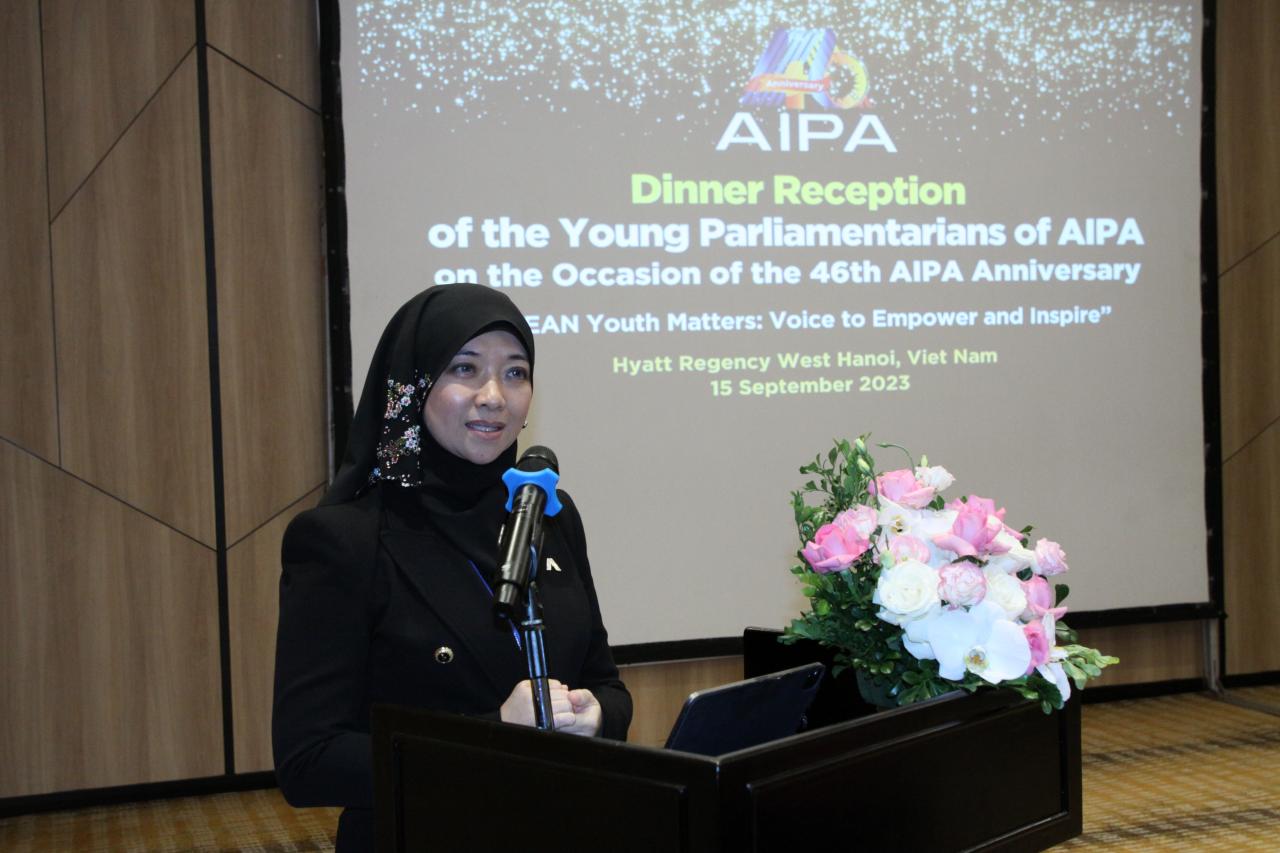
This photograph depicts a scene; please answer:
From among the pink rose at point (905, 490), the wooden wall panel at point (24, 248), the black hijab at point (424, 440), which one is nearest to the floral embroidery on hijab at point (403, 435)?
the black hijab at point (424, 440)

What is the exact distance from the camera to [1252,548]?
5.74 metres

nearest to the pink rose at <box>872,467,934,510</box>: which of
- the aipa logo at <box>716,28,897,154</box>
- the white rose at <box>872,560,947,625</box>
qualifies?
the white rose at <box>872,560,947,625</box>

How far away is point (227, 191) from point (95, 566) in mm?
1362

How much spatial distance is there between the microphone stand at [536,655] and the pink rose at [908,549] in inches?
17.4

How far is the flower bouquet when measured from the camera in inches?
58.2

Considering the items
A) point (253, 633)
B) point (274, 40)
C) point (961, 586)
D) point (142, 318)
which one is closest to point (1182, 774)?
point (253, 633)

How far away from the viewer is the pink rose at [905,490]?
1.62m

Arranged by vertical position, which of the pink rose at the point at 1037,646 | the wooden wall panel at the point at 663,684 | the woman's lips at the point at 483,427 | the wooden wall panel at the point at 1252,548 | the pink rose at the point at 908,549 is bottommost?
the wooden wall panel at the point at 663,684

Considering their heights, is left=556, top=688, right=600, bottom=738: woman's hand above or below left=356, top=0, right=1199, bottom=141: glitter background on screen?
below

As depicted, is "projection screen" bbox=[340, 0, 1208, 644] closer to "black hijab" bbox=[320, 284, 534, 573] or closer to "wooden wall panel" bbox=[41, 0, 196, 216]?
"wooden wall panel" bbox=[41, 0, 196, 216]

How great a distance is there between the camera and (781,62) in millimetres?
4863

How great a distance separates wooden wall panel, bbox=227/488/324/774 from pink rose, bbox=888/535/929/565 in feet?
11.0

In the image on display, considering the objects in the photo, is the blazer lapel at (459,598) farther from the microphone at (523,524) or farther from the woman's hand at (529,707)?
the microphone at (523,524)

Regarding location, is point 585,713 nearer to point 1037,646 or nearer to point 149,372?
point 1037,646
